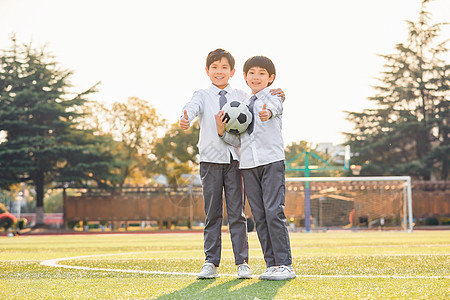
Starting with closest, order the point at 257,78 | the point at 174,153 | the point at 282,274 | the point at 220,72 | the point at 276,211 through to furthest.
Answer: the point at 282,274 < the point at 276,211 < the point at 257,78 < the point at 220,72 < the point at 174,153

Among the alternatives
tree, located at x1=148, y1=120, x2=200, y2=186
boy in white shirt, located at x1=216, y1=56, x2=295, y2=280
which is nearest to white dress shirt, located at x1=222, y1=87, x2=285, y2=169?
boy in white shirt, located at x1=216, y1=56, x2=295, y2=280

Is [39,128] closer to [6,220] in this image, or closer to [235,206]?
[6,220]

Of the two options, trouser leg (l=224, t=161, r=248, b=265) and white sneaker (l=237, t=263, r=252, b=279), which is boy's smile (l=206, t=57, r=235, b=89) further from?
white sneaker (l=237, t=263, r=252, b=279)

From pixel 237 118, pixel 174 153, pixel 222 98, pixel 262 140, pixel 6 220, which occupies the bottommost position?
pixel 6 220

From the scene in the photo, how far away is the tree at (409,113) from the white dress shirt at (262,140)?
105ft

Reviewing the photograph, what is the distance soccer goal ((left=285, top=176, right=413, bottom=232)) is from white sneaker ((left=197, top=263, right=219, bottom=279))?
73.5ft

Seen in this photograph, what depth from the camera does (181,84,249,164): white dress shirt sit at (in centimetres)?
416

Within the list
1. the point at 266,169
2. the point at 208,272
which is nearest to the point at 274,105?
the point at 266,169

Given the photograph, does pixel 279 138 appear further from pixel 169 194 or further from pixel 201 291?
pixel 169 194

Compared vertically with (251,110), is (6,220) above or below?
below

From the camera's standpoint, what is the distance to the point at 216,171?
4.20 metres

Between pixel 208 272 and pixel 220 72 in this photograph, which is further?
pixel 220 72

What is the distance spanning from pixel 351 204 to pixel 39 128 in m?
15.8

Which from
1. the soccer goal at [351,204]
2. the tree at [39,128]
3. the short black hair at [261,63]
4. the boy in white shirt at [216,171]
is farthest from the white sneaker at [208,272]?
the tree at [39,128]
